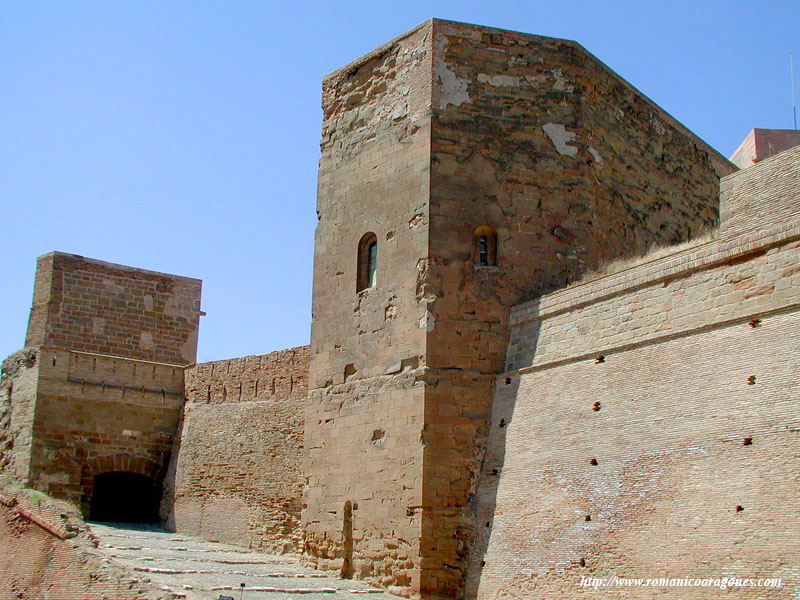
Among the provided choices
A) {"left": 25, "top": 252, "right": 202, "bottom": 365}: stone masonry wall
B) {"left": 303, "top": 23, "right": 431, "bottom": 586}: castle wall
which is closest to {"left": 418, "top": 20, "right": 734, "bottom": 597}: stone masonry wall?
{"left": 303, "top": 23, "right": 431, "bottom": 586}: castle wall

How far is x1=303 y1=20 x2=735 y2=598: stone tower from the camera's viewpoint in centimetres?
1238

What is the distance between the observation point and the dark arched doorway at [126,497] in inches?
707

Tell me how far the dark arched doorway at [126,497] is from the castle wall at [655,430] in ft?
27.1

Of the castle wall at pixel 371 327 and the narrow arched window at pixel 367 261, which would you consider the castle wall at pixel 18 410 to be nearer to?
the castle wall at pixel 371 327

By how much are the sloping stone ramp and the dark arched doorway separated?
2155mm

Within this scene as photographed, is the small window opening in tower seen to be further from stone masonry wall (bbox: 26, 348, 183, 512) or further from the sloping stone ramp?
stone masonry wall (bbox: 26, 348, 183, 512)

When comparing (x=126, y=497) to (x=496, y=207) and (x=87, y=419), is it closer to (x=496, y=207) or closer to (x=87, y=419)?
(x=87, y=419)

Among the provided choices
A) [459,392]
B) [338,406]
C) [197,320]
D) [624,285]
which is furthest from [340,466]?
[197,320]

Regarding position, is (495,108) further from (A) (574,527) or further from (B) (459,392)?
(A) (574,527)

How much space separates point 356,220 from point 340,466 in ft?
11.4

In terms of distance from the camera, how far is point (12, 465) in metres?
17.0

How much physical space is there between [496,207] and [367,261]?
6.63 feet

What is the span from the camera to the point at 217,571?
12562 mm

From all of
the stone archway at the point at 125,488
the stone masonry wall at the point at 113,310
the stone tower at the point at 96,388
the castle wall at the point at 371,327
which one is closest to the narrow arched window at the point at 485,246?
the castle wall at the point at 371,327
